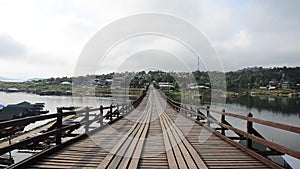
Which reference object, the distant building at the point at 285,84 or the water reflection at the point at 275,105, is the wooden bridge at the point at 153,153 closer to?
the water reflection at the point at 275,105

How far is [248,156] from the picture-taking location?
627 centimetres

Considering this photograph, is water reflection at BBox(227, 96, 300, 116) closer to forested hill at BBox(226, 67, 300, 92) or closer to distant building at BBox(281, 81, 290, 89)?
forested hill at BBox(226, 67, 300, 92)

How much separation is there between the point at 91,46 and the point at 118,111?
5.48m

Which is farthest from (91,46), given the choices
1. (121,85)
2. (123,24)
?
(121,85)

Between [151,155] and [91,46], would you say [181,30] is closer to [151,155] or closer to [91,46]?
[91,46]

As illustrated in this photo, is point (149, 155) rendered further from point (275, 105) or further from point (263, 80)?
point (263, 80)

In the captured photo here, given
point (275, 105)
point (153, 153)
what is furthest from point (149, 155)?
point (275, 105)

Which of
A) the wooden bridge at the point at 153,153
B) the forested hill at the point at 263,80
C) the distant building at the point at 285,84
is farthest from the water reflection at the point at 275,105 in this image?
the distant building at the point at 285,84

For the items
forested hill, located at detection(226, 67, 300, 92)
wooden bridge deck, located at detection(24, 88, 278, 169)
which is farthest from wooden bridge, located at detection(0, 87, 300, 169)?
forested hill, located at detection(226, 67, 300, 92)

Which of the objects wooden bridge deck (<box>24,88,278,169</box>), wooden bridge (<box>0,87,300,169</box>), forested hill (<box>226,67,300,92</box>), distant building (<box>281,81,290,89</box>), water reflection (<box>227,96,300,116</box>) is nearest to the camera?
wooden bridge (<box>0,87,300,169</box>)

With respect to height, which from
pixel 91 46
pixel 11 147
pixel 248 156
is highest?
pixel 91 46

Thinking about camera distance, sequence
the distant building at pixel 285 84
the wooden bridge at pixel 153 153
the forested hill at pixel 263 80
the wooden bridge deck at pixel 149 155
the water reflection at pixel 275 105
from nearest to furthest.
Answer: the wooden bridge at pixel 153 153, the wooden bridge deck at pixel 149 155, the water reflection at pixel 275 105, the forested hill at pixel 263 80, the distant building at pixel 285 84

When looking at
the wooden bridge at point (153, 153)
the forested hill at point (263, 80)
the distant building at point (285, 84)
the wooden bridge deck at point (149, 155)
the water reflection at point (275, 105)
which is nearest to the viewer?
the wooden bridge at point (153, 153)

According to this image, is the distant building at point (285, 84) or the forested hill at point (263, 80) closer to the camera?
the forested hill at point (263, 80)
